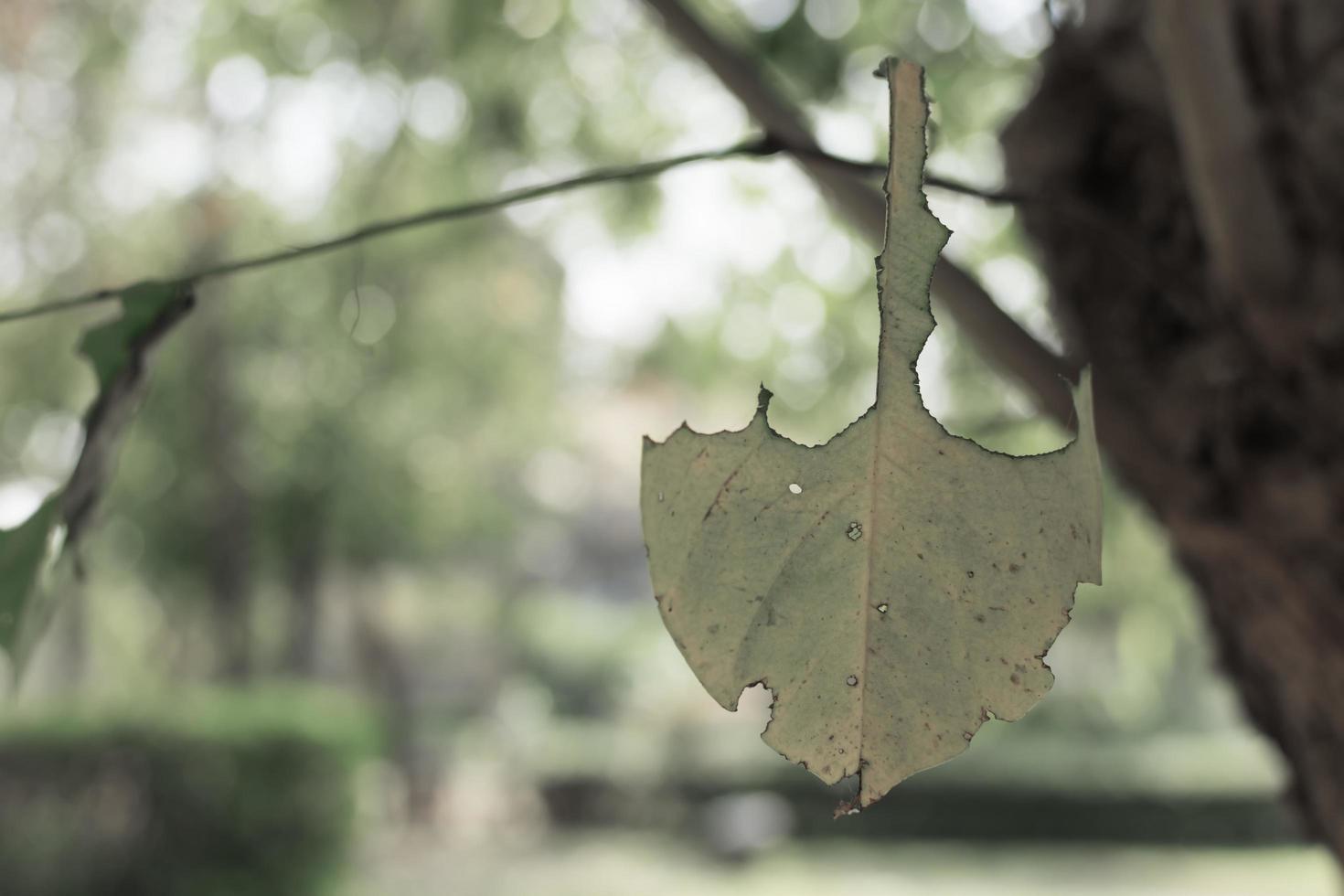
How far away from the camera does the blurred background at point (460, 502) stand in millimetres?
4176

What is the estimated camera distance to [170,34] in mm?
7840

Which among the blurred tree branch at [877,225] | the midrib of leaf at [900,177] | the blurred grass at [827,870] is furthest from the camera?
the blurred grass at [827,870]

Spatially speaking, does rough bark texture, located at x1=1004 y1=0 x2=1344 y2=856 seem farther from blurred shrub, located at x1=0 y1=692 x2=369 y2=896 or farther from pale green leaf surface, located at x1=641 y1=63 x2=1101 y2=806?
blurred shrub, located at x1=0 y1=692 x2=369 y2=896

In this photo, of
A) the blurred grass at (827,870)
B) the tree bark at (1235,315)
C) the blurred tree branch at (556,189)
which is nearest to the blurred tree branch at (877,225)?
the tree bark at (1235,315)

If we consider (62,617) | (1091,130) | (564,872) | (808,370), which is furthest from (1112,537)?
(62,617)

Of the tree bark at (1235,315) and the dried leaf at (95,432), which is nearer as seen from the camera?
the dried leaf at (95,432)

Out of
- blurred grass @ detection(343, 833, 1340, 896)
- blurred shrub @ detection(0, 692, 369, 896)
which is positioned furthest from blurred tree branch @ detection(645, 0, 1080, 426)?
blurred grass @ detection(343, 833, 1340, 896)

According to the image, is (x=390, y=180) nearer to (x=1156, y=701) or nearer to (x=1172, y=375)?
(x=1172, y=375)

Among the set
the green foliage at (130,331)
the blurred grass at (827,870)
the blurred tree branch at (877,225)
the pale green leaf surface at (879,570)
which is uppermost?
the blurred tree branch at (877,225)

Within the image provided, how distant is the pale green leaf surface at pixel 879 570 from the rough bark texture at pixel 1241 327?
44cm

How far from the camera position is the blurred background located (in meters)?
4.18

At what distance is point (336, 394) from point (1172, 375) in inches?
509

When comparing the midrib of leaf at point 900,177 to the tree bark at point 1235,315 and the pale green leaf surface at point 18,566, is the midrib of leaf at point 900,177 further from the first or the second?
the pale green leaf surface at point 18,566

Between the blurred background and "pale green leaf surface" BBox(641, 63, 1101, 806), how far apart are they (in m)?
0.23
